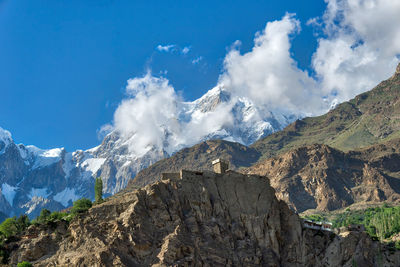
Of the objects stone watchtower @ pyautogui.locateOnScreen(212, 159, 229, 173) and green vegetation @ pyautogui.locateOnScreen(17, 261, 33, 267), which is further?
stone watchtower @ pyautogui.locateOnScreen(212, 159, 229, 173)

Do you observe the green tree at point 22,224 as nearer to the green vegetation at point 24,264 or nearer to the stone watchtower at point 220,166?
the green vegetation at point 24,264

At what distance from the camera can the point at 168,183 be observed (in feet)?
310

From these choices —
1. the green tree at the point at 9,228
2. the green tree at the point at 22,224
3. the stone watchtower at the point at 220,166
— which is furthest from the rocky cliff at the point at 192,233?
the green tree at the point at 22,224

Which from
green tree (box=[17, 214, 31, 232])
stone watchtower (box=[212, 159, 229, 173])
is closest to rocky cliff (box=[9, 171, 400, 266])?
stone watchtower (box=[212, 159, 229, 173])

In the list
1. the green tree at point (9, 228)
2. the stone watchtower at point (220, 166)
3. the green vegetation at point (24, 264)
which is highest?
the stone watchtower at point (220, 166)

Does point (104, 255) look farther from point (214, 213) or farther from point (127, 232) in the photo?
point (214, 213)

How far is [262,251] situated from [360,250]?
26.7m

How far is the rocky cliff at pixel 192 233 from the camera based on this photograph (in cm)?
8250

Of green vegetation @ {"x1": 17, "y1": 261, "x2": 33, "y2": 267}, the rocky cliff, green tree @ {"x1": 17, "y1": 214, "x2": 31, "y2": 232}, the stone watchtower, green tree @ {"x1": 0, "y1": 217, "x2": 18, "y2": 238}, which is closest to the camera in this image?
green vegetation @ {"x1": 17, "y1": 261, "x2": 33, "y2": 267}

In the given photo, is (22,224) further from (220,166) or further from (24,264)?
(220,166)

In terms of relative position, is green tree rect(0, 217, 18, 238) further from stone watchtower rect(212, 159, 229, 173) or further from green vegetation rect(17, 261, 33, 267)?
stone watchtower rect(212, 159, 229, 173)

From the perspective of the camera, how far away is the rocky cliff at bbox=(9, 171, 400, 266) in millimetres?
82500

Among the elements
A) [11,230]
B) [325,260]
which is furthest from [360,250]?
[11,230]

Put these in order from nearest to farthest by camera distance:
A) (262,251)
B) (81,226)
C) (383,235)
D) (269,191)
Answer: (81,226)
(262,251)
(269,191)
(383,235)
